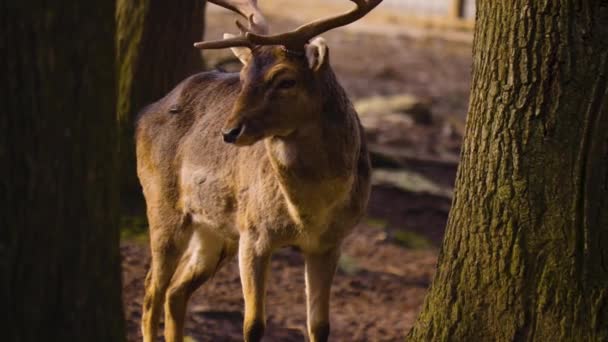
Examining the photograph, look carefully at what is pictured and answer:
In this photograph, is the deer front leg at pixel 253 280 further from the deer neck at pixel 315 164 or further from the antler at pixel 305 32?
the antler at pixel 305 32

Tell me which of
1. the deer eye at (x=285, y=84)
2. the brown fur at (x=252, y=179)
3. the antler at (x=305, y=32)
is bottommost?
Answer: the brown fur at (x=252, y=179)

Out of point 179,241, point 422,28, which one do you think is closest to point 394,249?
point 179,241

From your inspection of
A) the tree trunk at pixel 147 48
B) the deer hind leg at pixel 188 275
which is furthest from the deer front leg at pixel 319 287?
the tree trunk at pixel 147 48

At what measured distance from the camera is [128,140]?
8.91m

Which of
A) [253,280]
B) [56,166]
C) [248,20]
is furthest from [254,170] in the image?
[56,166]

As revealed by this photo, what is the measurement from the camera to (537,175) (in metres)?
5.69

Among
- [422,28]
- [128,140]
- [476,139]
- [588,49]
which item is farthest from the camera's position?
[422,28]

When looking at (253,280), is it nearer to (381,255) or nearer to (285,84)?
(285,84)

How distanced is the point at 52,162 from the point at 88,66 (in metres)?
0.37

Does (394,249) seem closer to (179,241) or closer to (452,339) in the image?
(179,241)

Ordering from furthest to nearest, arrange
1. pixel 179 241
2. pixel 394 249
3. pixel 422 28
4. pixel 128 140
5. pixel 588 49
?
pixel 422 28 < pixel 394 249 < pixel 128 140 < pixel 179 241 < pixel 588 49

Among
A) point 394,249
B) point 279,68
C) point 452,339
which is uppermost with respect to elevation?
point 279,68

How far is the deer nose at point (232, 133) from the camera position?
6.08m

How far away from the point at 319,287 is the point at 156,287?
1.13 m
